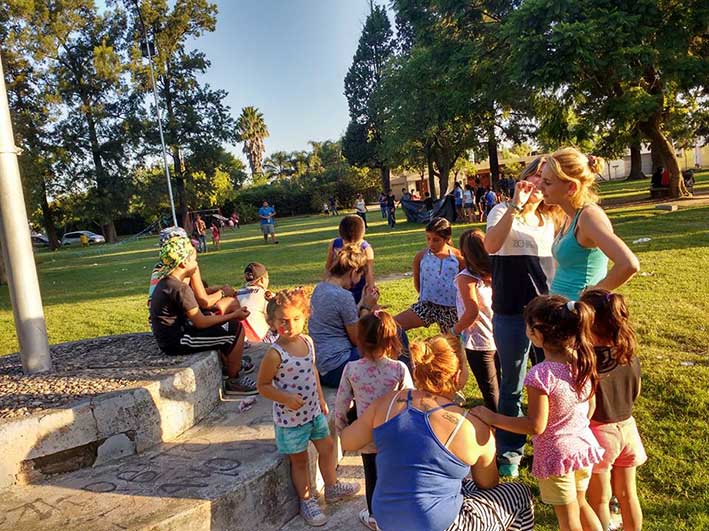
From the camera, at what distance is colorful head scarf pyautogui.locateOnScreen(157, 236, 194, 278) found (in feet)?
13.9

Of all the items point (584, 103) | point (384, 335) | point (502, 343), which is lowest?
point (502, 343)

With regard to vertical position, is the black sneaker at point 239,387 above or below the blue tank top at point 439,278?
below

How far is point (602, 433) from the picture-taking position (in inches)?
101

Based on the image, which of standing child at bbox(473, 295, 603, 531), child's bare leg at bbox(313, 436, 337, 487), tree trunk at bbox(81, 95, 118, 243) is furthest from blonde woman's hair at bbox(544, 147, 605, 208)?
tree trunk at bbox(81, 95, 118, 243)

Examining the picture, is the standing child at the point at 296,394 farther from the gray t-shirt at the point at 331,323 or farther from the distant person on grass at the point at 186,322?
Result: the distant person on grass at the point at 186,322

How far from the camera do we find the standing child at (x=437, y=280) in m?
4.42

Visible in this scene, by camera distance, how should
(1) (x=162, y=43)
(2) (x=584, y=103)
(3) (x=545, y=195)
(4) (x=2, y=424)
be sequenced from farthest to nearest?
1. (1) (x=162, y=43)
2. (2) (x=584, y=103)
3. (4) (x=2, y=424)
4. (3) (x=545, y=195)

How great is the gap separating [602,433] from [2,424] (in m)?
3.35

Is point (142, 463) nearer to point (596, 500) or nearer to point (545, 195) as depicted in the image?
point (596, 500)

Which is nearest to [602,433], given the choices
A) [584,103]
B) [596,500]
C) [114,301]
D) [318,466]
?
[596,500]

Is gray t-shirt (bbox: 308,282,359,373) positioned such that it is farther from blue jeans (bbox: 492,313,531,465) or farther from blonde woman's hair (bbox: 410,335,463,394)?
blonde woman's hair (bbox: 410,335,463,394)

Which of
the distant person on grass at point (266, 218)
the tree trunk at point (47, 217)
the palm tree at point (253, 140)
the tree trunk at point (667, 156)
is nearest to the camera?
the tree trunk at point (667, 156)

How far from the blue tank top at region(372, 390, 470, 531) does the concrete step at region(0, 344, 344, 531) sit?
111 cm

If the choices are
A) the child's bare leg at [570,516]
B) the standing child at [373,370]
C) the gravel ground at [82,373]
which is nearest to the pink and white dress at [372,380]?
the standing child at [373,370]
